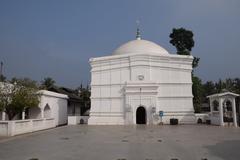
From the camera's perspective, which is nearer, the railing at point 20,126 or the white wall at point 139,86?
the railing at point 20,126

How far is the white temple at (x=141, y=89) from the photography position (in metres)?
27.2

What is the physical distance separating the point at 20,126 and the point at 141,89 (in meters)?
15.0

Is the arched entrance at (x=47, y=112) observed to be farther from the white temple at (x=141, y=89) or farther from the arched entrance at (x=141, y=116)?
the arched entrance at (x=141, y=116)

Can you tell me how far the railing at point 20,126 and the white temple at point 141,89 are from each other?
8.30 m

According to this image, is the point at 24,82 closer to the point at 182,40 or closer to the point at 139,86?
the point at 139,86

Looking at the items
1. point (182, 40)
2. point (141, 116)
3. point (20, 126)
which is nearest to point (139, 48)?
point (141, 116)

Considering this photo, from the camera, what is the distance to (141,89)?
27266mm

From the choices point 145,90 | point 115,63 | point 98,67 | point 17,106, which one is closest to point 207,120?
point 145,90

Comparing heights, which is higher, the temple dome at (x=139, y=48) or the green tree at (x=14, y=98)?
the temple dome at (x=139, y=48)

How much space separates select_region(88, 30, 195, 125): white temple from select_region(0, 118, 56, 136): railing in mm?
8296

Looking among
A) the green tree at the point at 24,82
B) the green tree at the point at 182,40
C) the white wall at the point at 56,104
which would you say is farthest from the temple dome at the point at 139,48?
the green tree at the point at 24,82

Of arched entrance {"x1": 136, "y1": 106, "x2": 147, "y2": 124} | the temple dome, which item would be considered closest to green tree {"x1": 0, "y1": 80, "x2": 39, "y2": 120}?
arched entrance {"x1": 136, "y1": 106, "x2": 147, "y2": 124}

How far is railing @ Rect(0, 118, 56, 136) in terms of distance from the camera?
51.4ft

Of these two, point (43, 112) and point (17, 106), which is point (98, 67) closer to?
point (43, 112)
